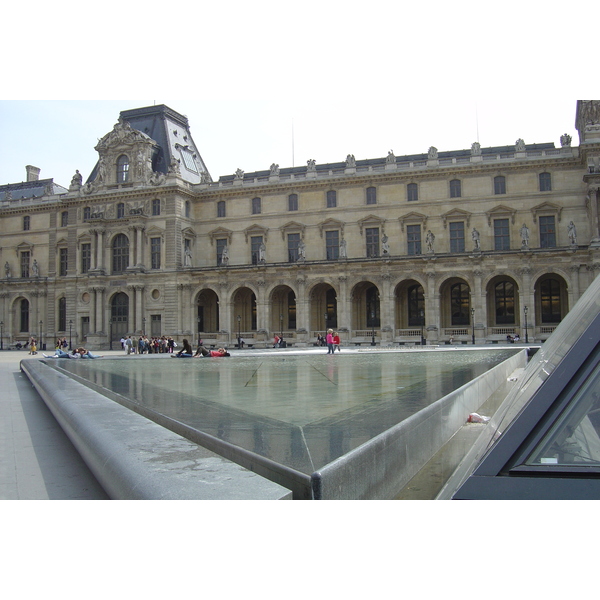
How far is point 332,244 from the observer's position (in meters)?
51.4

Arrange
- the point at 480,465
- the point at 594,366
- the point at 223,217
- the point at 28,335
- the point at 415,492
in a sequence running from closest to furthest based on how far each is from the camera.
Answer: the point at 594,366 → the point at 480,465 → the point at 415,492 → the point at 223,217 → the point at 28,335

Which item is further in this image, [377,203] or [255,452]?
[377,203]

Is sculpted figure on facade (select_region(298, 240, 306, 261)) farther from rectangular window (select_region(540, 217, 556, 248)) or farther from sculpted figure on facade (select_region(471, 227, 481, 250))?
rectangular window (select_region(540, 217, 556, 248))

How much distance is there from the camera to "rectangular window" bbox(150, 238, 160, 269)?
53.0 metres

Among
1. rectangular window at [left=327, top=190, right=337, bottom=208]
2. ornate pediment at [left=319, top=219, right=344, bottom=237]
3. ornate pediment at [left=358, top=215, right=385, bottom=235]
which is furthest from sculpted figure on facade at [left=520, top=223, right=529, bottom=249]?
rectangular window at [left=327, top=190, right=337, bottom=208]

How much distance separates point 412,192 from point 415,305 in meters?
9.68

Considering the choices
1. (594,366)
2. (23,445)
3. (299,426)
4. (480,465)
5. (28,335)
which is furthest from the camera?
(28,335)

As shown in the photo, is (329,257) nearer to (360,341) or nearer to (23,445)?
(360,341)

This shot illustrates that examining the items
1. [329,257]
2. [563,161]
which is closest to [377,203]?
[329,257]

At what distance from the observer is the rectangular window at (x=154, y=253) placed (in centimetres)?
5300

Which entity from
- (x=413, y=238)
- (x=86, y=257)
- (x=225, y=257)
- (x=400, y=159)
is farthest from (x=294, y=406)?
(x=86, y=257)

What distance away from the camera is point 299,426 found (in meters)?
5.52

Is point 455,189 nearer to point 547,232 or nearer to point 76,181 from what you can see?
point 547,232

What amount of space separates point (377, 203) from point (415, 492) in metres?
46.8
